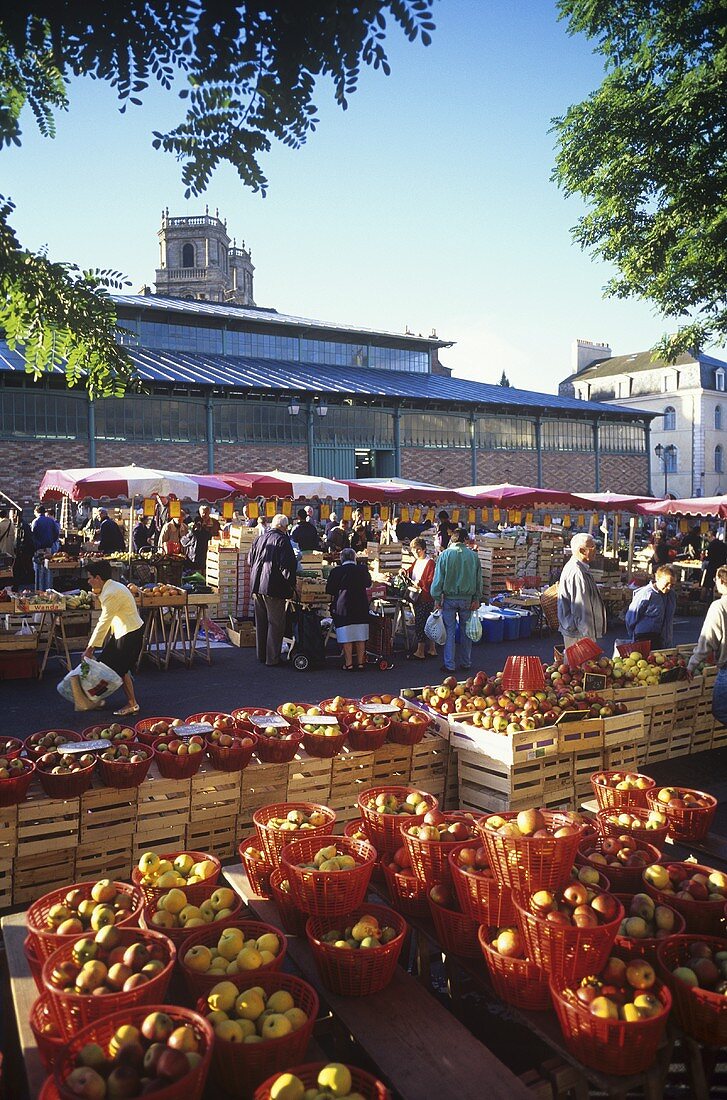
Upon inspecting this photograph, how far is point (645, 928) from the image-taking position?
3.00m

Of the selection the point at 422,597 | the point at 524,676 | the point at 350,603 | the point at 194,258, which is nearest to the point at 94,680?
the point at 350,603

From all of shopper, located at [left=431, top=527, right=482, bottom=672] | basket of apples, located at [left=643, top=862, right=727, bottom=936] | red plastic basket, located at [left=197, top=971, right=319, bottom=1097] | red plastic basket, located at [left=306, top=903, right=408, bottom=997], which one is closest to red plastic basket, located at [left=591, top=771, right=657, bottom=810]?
basket of apples, located at [left=643, top=862, right=727, bottom=936]

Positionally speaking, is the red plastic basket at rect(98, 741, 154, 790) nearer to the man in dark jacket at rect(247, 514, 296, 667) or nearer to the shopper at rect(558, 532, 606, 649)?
the shopper at rect(558, 532, 606, 649)

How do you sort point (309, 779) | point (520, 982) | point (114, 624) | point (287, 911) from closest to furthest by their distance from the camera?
point (520, 982), point (287, 911), point (309, 779), point (114, 624)

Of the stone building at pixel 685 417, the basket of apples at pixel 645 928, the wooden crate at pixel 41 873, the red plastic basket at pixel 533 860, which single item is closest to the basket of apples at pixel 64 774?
the wooden crate at pixel 41 873

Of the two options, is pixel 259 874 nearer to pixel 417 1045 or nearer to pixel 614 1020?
pixel 417 1045

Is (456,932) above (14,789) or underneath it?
underneath

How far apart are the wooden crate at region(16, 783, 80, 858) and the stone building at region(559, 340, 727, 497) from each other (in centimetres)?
5274

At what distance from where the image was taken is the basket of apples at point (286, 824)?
361 centimetres

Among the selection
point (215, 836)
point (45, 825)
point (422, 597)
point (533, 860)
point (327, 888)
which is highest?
point (422, 597)

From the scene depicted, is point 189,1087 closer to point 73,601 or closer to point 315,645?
point 315,645

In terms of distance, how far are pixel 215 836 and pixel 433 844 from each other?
6.66 ft

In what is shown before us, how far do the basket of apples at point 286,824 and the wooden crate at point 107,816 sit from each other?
1.14m

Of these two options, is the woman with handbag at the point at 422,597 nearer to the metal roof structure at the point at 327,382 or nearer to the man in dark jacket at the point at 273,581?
the man in dark jacket at the point at 273,581
